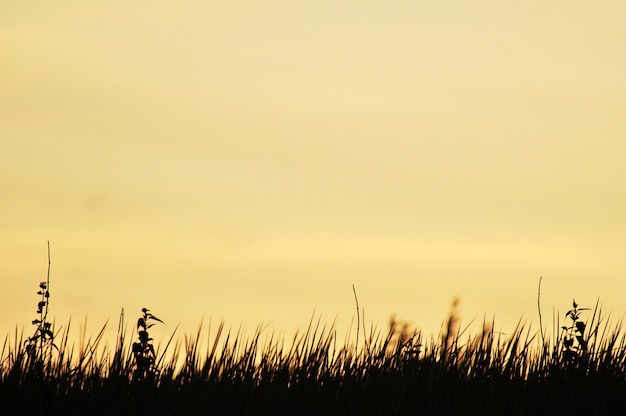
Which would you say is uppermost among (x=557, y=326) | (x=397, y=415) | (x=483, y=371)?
(x=557, y=326)

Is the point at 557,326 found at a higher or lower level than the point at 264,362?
higher

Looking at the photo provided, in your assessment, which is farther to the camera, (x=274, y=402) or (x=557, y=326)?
(x=557, y=326)

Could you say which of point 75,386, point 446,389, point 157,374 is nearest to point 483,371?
point 446,389

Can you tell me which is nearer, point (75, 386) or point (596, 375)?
point (75, 386)

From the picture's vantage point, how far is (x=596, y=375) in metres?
9.46

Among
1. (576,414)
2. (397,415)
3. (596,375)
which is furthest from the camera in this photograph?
(596,375)

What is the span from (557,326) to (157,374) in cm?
427

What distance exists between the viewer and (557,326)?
9.83 meters

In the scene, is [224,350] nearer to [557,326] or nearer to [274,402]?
[274,402]

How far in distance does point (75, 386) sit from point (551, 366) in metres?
4.79

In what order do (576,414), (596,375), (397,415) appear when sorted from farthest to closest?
(596,375)
(576,414)
(397,415)

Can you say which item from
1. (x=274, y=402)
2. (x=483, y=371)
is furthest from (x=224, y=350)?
(x=483, y=371)

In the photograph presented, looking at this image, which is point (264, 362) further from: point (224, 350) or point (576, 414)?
point (576, 414)

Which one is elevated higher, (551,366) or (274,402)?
(551,366)
